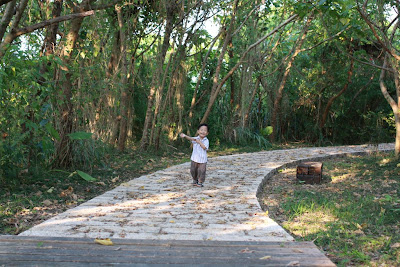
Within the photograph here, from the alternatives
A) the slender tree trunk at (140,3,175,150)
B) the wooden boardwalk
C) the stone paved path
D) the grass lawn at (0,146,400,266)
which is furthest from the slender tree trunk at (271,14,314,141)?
the wooden boardwalk

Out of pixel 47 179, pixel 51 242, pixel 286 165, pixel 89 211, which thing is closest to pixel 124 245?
pixel 51 242

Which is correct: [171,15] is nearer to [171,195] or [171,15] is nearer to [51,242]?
[171,195]

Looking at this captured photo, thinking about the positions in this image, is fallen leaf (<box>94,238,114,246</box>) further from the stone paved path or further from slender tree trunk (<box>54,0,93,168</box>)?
slender tree trunk (<box>54,0,93,168</box>)

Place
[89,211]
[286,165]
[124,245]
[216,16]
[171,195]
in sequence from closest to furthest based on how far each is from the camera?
[124,245] < [89,211] < [171,195] < [286,165] < [216,16]

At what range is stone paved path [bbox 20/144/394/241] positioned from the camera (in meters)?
3.59

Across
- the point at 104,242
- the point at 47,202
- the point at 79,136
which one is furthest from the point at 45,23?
the point at 104,242

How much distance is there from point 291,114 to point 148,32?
714cm

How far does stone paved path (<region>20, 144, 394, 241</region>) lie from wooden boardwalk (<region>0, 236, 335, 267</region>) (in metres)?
0.29

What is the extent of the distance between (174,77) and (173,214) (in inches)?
329

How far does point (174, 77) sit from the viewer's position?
40.6 ft

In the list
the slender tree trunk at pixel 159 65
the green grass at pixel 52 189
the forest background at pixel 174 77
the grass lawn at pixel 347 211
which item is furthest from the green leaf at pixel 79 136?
the slender tree trunk at pixel 159 65

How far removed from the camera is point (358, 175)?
25.7ft

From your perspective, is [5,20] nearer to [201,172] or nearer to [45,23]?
[45,23]

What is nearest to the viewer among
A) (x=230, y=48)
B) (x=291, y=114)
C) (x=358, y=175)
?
(x=358, y=175)
